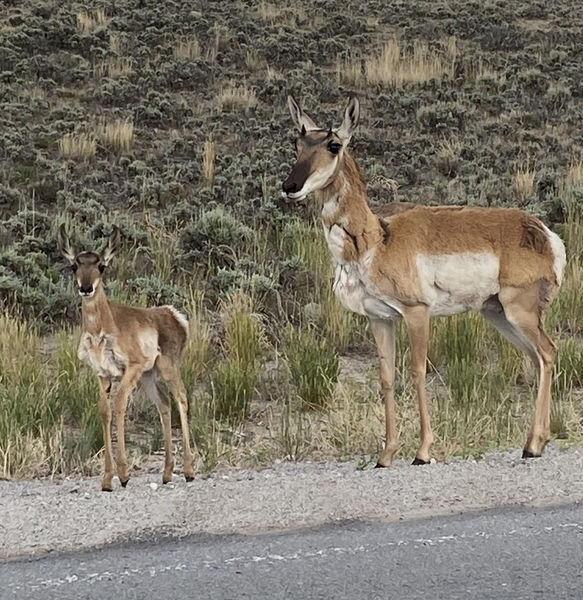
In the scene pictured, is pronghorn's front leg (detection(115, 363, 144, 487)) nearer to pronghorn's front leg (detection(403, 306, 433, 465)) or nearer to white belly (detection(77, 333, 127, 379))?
white belly (detection(77, 333, 127, 379))

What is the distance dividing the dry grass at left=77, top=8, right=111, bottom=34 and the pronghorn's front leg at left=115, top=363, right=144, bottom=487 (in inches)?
891

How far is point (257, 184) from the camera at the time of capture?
17500mm

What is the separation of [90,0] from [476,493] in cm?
2698

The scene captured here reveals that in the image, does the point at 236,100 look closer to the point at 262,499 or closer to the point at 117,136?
the point at 117,136

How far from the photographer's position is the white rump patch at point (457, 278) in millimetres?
6766

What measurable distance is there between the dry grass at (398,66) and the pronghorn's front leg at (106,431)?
19.3 m

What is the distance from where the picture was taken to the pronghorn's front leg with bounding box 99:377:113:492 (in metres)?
6.04

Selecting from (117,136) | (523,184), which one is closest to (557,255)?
(523,184)

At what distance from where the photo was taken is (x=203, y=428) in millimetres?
7457

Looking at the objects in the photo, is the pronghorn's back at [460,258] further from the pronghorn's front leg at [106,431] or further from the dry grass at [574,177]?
the dry grass at [574,177]

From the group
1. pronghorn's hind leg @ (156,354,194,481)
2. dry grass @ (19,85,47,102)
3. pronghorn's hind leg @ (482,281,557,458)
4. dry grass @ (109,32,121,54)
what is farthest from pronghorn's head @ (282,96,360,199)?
dry grass @ (109,32,121,54)

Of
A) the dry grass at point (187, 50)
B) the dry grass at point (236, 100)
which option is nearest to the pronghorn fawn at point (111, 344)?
the dry grass at point (236, 100)

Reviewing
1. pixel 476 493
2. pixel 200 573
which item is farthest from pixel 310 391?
pixel 200 573

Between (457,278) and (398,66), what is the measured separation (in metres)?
19.6
